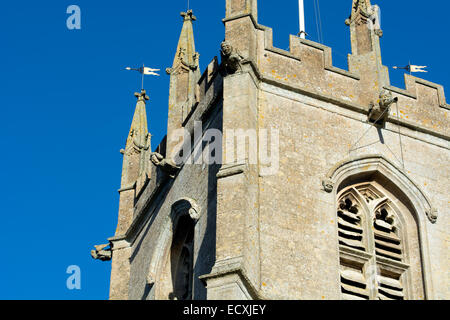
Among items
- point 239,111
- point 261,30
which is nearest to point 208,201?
point 239,111

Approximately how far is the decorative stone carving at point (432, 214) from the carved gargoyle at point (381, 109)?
1.73 m

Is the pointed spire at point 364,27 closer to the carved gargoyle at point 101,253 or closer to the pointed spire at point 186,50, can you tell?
the pointed spire at point 186,50

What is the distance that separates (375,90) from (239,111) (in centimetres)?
309

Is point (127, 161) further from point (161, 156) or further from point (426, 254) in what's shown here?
point (426, 254)

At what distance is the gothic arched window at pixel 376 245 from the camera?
68.9 ft

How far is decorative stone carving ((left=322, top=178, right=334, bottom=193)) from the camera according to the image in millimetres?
21219

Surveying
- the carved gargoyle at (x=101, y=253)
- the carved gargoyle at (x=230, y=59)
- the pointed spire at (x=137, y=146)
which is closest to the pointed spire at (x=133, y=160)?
the pointed spire at (x=137, y=146)

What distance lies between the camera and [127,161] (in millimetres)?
27141

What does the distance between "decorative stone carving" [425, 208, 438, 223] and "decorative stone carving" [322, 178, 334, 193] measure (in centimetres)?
182

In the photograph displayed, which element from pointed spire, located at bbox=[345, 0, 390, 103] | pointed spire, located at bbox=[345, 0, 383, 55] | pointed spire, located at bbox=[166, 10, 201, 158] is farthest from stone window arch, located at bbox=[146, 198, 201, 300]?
pointed spire, located at bbox=[345, 0, 383, 55]

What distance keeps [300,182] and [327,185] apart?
1.56 ft

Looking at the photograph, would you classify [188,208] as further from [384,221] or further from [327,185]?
[384,221]

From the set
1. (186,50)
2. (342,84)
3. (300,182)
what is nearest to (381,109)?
(342,84)

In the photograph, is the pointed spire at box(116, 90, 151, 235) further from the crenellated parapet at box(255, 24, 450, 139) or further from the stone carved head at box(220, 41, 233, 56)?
the stone carved head at box(220, 41, 233, 56)
